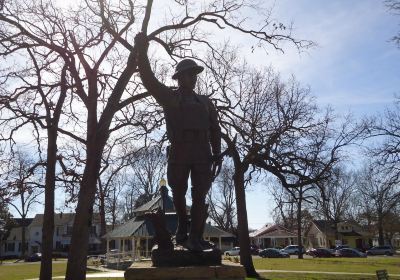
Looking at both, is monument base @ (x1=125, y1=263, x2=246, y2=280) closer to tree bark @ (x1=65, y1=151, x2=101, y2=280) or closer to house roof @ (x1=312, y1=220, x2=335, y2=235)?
tree bark @ (x1=65, y1=151, x2=101, y2=280)

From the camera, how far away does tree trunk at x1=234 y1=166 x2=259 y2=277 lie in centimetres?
2536

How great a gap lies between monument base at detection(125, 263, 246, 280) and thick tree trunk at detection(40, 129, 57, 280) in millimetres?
14998

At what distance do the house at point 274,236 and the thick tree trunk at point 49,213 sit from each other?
238ft

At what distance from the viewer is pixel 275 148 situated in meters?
23.5

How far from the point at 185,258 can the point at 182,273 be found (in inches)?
12.8

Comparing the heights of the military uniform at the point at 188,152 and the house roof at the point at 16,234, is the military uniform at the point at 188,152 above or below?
below

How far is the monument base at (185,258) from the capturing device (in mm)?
5434

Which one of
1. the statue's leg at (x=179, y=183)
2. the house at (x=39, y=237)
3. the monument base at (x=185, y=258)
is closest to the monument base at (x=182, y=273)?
the monument base at (x=185, y=258)

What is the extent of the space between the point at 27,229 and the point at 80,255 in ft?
279

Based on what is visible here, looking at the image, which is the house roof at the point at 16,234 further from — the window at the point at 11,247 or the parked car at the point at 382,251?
the parked car at the point at 382,251

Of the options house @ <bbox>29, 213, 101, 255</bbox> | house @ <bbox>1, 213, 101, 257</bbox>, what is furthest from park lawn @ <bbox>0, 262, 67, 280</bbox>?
house @ <bbox>1, 213, 101, 257</bbox>

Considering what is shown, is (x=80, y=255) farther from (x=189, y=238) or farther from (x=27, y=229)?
(x=27, y=229)

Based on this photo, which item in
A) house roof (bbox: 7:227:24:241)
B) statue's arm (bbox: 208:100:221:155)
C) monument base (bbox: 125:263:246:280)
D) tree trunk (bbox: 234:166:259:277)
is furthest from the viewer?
house roof (bbox: 7:227:24:241)

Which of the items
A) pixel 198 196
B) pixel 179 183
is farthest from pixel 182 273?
pixel 179 183
